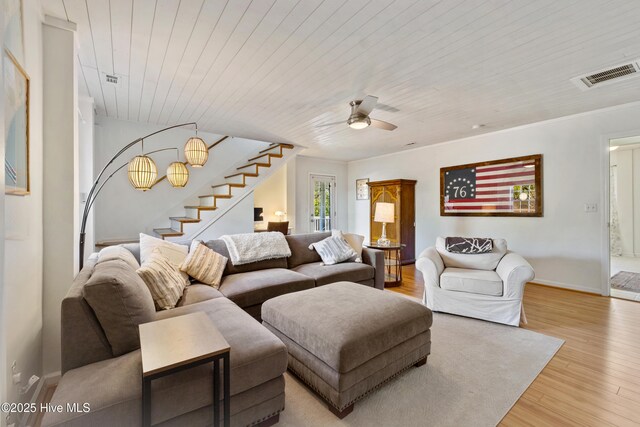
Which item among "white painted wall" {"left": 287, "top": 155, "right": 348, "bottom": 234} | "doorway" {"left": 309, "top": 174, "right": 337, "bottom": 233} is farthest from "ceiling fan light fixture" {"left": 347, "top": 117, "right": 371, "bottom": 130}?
"doorway" {"left": 309, "top": 174, "right": 337, "bottom": 233}

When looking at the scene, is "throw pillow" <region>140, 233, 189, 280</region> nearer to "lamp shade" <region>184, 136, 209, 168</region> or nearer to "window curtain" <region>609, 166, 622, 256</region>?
"lamp shade" <region>184, 136, 209, 168</region>

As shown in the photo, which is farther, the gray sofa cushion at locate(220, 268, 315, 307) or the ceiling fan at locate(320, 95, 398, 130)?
the ceiling fan at locate(320, 95, 398, 130)

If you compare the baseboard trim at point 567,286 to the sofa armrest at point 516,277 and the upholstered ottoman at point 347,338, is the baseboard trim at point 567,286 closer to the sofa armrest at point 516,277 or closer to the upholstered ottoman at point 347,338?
the sofa armrest at point 516,277

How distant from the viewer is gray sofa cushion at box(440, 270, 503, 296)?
2.82 metres

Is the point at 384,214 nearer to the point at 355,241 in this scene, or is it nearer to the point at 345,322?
the point at 355,241

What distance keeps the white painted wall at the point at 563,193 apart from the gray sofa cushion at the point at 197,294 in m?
4.54

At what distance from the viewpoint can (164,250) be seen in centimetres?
257

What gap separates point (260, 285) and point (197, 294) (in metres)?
0.56

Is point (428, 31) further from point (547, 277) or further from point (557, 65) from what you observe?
point (547, 277)

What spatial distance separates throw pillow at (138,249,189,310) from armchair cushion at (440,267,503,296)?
270 cm

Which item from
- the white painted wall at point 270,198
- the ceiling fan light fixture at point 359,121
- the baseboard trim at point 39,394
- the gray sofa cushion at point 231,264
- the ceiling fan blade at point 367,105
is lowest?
the baseboard trim at point 39,394

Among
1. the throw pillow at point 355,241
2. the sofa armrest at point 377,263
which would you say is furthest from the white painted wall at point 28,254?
the sofa armrest at point 377,263

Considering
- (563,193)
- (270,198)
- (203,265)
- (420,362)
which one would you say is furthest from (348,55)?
(270,198)

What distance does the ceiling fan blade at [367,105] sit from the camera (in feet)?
9.37
